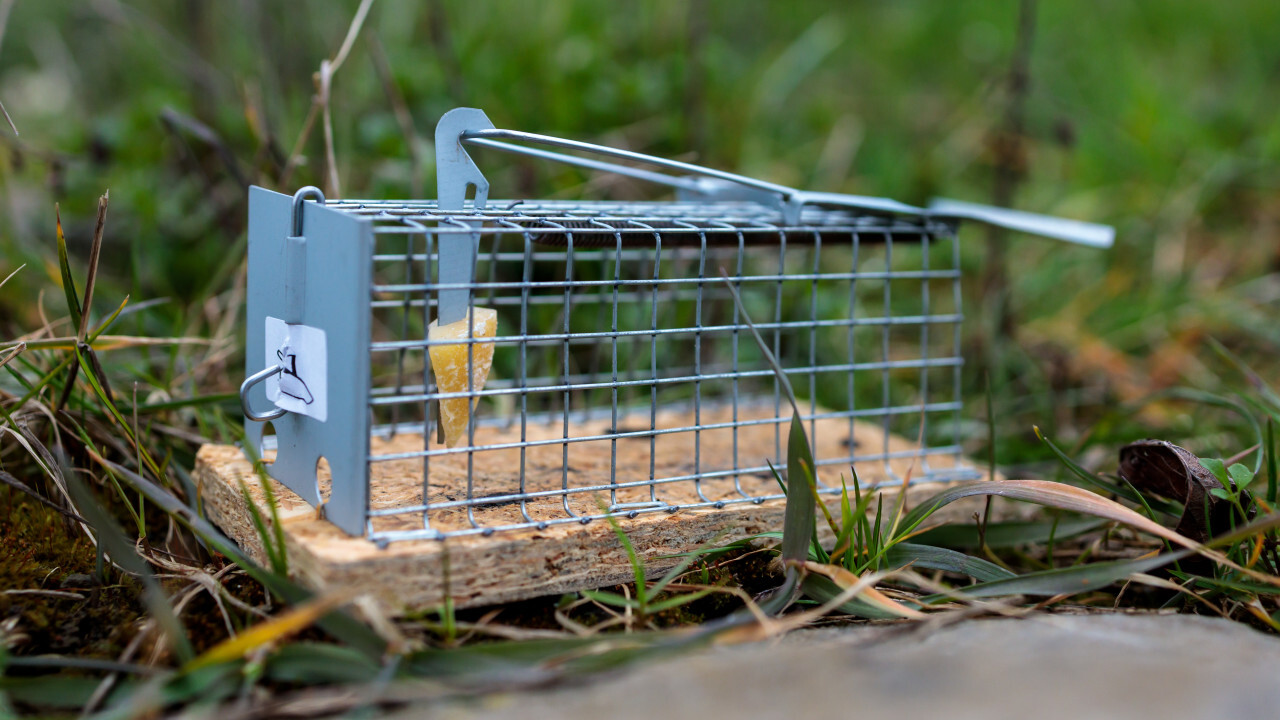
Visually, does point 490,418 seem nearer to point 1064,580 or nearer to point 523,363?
point 523,363

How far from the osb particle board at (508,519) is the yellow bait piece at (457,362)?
101mm

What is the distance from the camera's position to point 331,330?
3.05ft

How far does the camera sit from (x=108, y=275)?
2.09 m

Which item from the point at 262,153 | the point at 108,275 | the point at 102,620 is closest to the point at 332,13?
the point at 108,275

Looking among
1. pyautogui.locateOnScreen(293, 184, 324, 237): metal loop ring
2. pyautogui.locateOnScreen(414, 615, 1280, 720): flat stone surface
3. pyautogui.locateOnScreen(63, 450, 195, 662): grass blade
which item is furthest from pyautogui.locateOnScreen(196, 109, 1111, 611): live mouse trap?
pyautogui.locateOnScreen(414, 615, 1280, 720): flat stone surface

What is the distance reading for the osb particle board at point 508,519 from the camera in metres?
0.90

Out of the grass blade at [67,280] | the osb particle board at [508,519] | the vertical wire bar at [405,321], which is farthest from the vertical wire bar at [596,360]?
the grass blade at [67,280]

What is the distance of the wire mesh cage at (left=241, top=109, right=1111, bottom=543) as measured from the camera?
0.93m

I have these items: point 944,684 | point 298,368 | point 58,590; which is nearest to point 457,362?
point 298,368

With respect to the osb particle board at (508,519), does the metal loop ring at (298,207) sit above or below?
above

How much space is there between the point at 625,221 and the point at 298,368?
0.38 m

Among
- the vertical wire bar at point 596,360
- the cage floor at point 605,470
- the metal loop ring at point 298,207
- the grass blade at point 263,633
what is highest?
the metal loop ring at point 298,207

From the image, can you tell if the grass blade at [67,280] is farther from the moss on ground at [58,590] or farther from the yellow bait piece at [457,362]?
the yellow bait piece at [457,362]

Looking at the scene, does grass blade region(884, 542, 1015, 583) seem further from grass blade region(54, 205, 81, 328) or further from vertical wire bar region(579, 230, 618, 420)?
grass blade region(54, 205, 81, 328)
